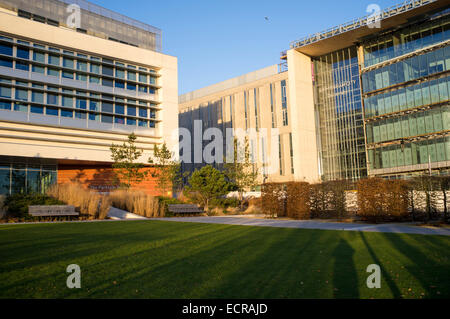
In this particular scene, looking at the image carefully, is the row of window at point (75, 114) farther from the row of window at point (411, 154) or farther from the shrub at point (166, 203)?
the row of window at point (411, 154)

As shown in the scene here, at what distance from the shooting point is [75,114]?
3117cm

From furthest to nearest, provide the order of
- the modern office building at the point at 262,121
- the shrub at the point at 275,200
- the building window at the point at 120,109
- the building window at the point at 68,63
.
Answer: the modern office building at the point at 262,121, the building window at the point at 120,109, the building window at the point at 68,63, the shrub at the point at 275,200

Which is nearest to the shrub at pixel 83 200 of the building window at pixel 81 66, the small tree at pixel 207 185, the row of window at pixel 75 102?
the small tree at pixel 207 185

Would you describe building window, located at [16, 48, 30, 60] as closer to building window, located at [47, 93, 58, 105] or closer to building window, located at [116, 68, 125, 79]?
building window, located at [47, 93, 58, 105]

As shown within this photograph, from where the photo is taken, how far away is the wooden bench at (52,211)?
16297mm

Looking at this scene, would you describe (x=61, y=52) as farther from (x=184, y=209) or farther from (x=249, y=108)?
(x=249, y=108)

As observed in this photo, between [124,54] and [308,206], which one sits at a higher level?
[124,54]

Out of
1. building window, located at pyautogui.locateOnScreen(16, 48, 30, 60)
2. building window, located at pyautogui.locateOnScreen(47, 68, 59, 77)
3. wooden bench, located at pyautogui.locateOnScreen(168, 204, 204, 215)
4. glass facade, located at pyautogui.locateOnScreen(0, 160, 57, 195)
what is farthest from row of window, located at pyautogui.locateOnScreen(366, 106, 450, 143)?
building window, located at pyautogui.locateOnScreen(16, 48, 30, 60)

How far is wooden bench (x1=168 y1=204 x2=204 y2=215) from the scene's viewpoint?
20125 millimetres

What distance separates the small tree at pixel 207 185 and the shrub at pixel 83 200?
5.75m

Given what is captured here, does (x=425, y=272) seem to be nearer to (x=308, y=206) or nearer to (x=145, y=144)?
(x=308, y=206)
